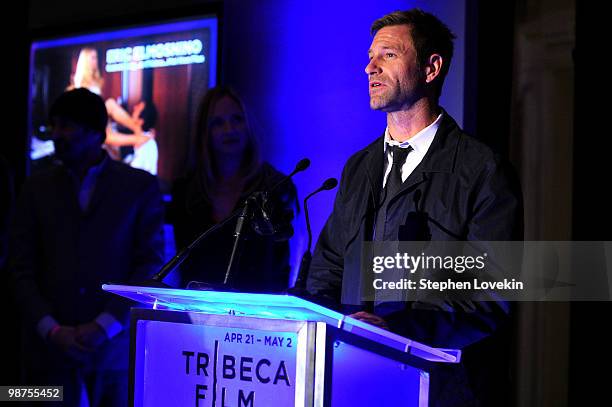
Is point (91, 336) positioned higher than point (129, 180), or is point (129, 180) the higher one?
point (129, 180)

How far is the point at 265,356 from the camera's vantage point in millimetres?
2033

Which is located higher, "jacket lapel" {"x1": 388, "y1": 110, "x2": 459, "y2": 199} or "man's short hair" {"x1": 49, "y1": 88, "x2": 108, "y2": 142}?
"man's short hair" {"x1": 49, "y1": 88, "x2": 108, "y2": 142}

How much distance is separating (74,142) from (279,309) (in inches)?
94.3

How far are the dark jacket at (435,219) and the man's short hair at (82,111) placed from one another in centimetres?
166

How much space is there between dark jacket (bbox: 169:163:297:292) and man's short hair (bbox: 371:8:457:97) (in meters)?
1.07

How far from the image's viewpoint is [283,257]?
13.1 feet

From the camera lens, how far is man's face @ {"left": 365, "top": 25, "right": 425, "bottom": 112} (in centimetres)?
284

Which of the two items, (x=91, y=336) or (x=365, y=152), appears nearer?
(x=365, y=152)

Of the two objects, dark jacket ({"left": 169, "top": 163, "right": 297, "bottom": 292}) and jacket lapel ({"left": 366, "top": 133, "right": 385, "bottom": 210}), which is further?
dark jacket ({"left": 169, "top": 163, "right": 297, "bottom": 292})

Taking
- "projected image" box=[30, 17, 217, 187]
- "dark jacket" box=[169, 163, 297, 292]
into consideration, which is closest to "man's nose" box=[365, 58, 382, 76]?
"dark jacket" box=[169, 163, 297, 292]

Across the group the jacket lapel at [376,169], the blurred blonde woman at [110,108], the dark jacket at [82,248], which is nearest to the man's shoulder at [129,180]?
the dark jacket at [82,248]

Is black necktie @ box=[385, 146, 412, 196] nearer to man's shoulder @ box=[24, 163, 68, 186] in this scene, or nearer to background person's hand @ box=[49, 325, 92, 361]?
background person's hand @ box=[49, 325, 92, 361]

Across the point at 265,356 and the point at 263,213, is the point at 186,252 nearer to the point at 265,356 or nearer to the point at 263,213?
the point at 263,213

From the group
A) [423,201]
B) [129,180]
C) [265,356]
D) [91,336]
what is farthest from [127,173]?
[265,356]
